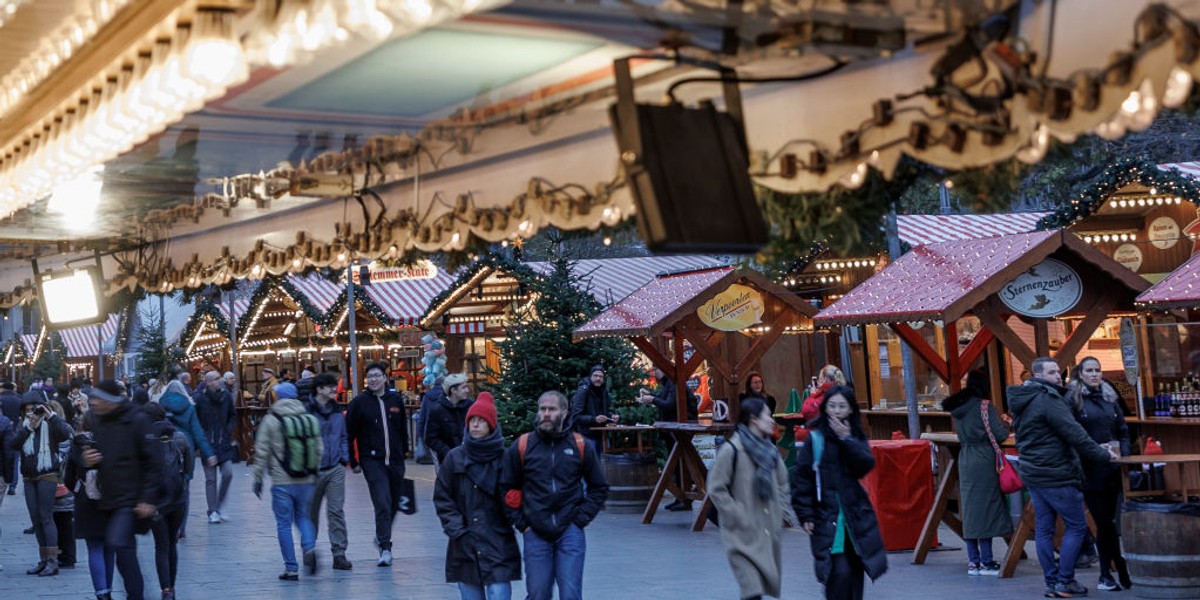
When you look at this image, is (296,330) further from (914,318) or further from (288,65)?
(288,65)

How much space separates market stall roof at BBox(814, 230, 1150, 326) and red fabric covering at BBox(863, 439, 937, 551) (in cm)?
134

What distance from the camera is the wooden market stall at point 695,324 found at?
1599cm

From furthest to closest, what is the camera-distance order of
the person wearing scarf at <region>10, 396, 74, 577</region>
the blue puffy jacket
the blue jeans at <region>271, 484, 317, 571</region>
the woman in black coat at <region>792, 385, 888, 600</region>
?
the blue puffy jacket < the person wearing scarf at <region>10, 396, 74, 577</region> < the blue jeans at <region>271, 484, 317, 571</region> < the woman in black coat at <region>792, 385, 888, 600</region>

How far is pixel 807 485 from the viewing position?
8430mm

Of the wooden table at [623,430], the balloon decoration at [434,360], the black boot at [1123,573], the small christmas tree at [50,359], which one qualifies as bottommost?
the black boot at [1123,573]

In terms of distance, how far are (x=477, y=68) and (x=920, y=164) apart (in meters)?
1.65

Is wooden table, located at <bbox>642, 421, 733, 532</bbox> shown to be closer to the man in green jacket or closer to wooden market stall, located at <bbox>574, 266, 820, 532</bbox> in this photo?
wooden market stall, located at <bbox>574, 266, 820, 532</bbox>

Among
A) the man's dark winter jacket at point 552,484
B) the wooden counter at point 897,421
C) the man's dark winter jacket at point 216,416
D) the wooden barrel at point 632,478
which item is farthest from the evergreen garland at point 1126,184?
the man's dark winter jacket at point 552,484

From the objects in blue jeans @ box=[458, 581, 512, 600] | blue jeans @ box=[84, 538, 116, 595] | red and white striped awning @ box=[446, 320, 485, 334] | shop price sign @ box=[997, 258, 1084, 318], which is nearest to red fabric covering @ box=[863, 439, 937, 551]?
shop price sign @ box=[997, 258, 1084, 318]

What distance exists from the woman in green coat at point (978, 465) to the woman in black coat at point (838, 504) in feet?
10.6

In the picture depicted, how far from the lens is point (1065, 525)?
10.5 metres

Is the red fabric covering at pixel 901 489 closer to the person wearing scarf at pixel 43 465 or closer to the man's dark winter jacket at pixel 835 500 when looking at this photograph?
the man's dark winter jacket at pixel 835 500

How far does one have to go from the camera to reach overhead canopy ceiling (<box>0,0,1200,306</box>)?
432cm

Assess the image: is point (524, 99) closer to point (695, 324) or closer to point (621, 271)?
point (695, 324)
